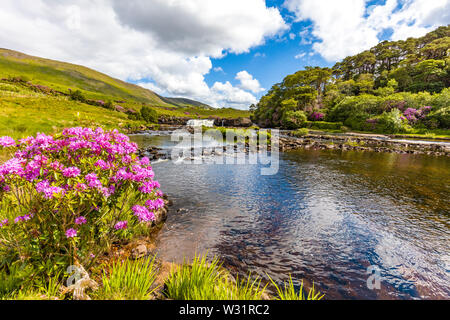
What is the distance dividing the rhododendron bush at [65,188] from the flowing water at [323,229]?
3.42 metres

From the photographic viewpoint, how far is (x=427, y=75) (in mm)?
71375

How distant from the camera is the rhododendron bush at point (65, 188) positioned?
4.13 metres

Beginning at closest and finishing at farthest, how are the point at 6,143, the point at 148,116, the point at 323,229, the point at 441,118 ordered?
1. the point at 6,143
2. the point at 323,229
3. the point at 441,118
4. the point at 148,116

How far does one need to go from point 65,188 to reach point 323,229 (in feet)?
34.6

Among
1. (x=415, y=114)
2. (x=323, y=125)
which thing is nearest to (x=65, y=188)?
(x=415, y=114)

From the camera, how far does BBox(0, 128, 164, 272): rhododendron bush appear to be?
4129 mm

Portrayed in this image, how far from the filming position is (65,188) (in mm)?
4246

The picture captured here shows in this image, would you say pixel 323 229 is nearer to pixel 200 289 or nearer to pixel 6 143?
pixel 200 289

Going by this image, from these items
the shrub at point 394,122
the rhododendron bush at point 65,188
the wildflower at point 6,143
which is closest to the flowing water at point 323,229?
the rhododendron bush at point 65,188

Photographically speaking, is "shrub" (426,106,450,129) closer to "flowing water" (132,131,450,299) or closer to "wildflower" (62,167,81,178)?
"flowing water" (132,131,450,299)
